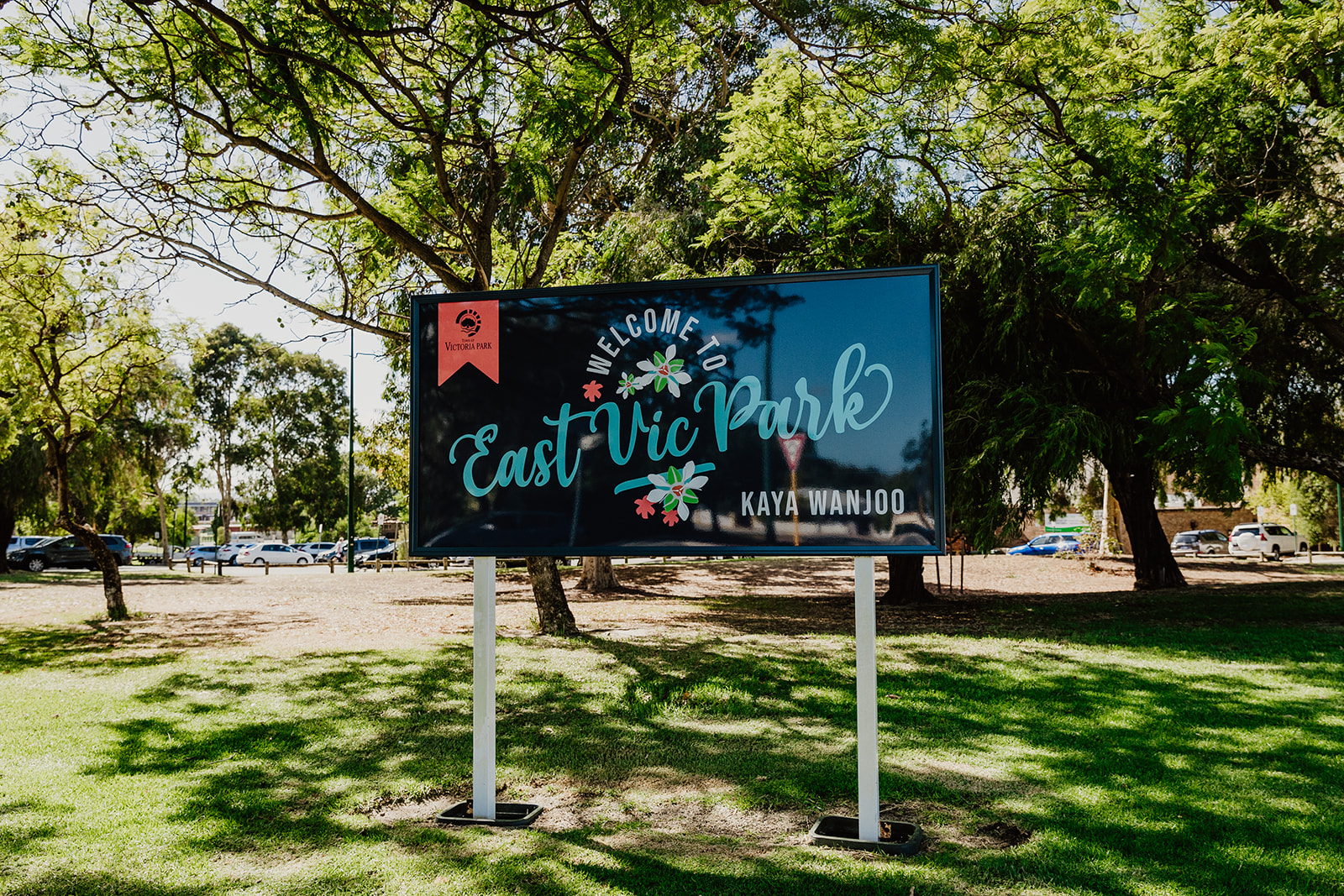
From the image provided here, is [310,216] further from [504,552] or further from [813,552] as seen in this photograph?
[813,552]

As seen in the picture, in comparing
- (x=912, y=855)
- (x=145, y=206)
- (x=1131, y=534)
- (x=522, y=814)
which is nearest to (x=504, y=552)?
(x=522, y=814)

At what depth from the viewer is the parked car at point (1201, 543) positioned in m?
43.4

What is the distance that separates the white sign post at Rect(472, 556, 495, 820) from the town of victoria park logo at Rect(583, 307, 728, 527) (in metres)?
1.09

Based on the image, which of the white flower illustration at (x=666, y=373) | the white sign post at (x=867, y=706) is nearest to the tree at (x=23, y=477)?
the white flower illustration at (x=666, y=373)

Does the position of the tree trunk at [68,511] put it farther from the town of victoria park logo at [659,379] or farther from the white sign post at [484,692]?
the town of victoria park logo at [659,379]

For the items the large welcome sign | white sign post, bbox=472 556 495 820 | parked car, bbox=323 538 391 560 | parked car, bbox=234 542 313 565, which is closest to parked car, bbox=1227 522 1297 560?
the large welcome sign

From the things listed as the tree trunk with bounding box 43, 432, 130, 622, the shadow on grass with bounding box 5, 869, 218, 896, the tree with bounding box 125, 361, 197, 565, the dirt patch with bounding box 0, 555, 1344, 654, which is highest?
the tree with bounding box 125, 361, 197, 565

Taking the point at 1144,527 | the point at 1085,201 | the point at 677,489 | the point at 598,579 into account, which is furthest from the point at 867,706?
the point at 598,579

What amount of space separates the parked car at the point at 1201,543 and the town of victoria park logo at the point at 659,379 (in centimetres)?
4501

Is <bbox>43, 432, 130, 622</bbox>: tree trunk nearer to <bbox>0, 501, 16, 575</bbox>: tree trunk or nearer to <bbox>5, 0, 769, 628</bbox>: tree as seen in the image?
<bbox>5, 0, 769, 628</bbox>: tree

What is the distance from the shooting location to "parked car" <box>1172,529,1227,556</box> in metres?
43.4

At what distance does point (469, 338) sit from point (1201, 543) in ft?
155

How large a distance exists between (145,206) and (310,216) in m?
2.33

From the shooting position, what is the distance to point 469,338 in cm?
557
